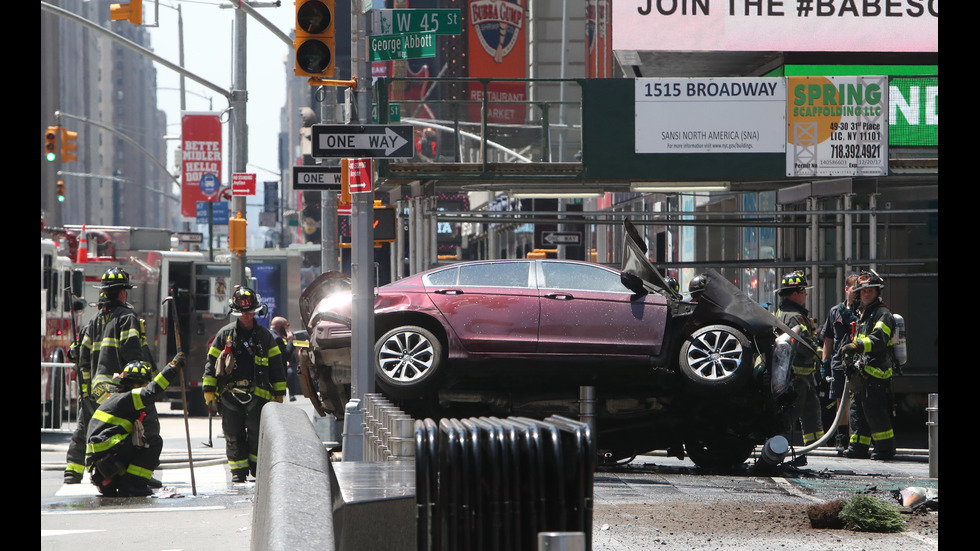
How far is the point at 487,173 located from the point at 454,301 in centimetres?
331

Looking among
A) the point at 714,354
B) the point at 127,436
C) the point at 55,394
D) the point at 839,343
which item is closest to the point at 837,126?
the point at 839,343

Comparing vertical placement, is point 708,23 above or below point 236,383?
above

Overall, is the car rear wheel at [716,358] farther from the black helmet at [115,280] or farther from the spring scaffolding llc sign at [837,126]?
the black helmet at [115,280]

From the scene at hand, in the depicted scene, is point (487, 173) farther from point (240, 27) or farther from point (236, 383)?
point (240, 27)

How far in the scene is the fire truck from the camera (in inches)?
912

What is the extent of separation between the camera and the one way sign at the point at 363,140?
37.8 feet

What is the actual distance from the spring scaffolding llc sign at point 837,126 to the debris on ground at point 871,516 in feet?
22.5

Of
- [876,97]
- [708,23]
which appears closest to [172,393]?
[708,23]

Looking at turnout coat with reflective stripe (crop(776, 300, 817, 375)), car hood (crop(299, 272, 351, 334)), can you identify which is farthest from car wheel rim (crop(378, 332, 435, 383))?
turnout coat with reflective stripe (crop(776, 300, 817, 375))

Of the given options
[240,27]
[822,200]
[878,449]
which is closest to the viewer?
[878,449]

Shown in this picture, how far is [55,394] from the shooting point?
17.3 m

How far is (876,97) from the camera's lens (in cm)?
1525

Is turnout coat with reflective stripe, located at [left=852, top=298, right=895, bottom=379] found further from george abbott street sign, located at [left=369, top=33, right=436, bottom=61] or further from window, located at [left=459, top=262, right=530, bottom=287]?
george abbott street sign, located at [left=369, top=33, right=436, bottom=61]

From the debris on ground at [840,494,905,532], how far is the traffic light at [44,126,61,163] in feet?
89.3
